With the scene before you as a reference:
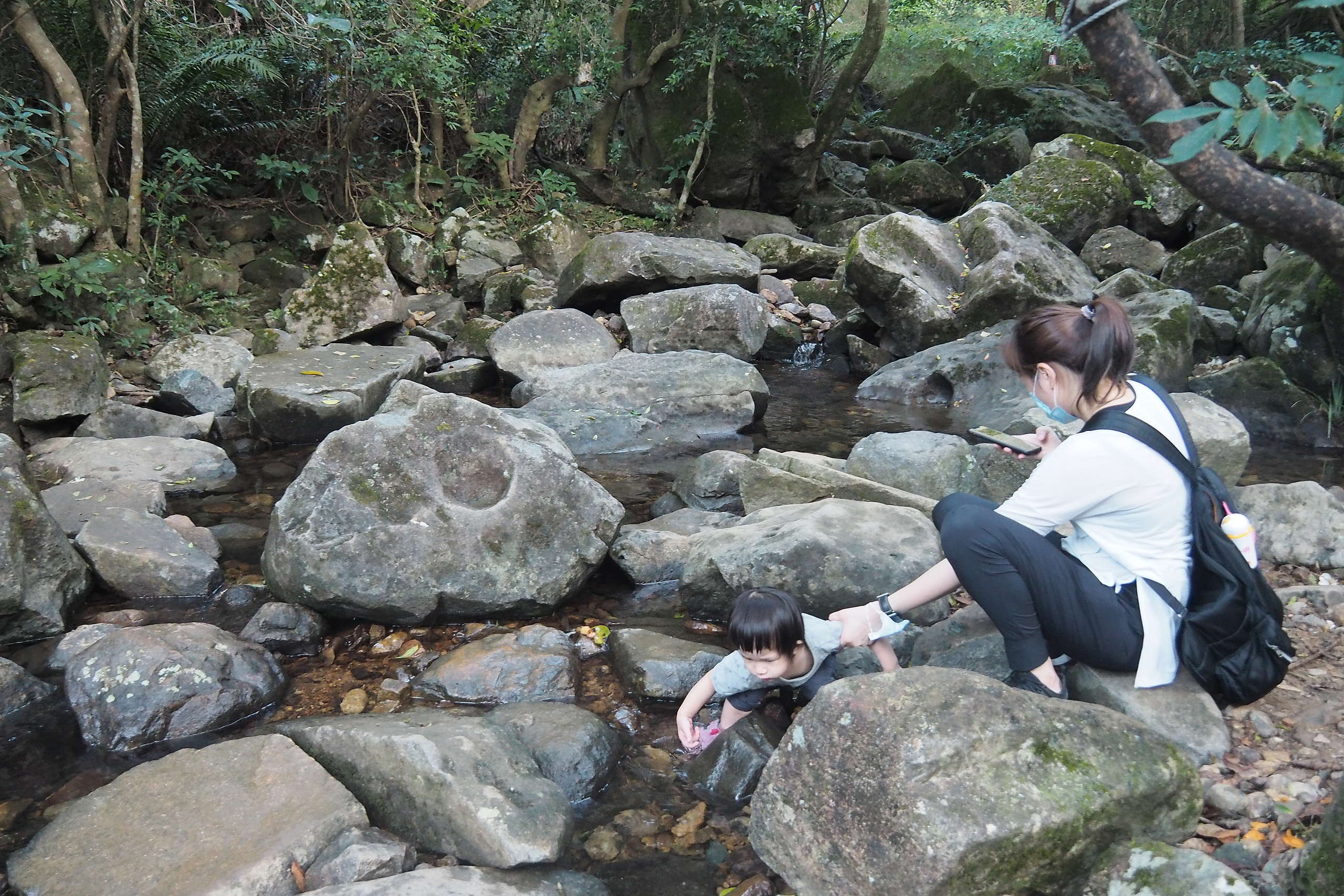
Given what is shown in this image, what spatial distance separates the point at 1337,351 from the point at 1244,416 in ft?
2.43

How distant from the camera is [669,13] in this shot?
12.8m

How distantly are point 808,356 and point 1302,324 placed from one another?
162 inches

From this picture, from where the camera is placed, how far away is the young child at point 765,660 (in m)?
2.80

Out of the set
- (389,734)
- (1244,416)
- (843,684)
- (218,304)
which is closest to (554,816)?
(389,734)

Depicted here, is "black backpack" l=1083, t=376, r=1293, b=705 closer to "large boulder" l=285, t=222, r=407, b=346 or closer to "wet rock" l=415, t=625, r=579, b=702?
"wet rock" l=415, t=625, r=579, b=702

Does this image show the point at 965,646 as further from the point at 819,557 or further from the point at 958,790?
the point at 958,790

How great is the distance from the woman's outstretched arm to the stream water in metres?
0.65

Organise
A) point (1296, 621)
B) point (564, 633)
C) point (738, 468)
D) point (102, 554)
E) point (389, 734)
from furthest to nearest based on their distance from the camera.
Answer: point (738, 468), point (102, 554), point (564, 633), point (1296, 621), point (389, 734)

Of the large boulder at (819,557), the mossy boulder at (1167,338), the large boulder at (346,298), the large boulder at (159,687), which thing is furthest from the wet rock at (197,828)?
the large boulder at (346,298)

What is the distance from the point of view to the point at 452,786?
2584 mm

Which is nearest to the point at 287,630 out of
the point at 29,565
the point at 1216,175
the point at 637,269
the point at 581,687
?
the point at 29,565

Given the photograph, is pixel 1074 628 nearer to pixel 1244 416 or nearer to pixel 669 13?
pixel 1244 416

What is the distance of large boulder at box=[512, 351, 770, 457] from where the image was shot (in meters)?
6.71

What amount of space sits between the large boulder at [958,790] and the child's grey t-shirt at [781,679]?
2.26ft
